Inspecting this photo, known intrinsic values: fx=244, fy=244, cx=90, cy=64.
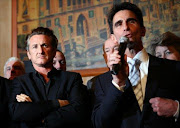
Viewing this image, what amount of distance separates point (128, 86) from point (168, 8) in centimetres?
312

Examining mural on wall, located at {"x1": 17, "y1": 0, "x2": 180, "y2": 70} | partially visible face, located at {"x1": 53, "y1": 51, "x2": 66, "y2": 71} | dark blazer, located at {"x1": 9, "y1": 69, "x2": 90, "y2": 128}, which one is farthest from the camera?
mural on wall, located at {"x1": 17, "y1": 0, "x2": 180, "y2": 70}

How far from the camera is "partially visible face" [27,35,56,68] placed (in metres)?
2.45

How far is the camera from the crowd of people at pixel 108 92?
1.91 meters

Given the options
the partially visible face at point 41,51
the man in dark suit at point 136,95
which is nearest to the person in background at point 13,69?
the partially visible face at point 41,51

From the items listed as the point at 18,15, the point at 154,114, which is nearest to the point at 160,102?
the point at 154,114

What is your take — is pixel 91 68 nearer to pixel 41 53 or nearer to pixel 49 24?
pixel 49 24

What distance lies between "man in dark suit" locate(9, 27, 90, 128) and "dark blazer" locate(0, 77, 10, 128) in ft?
0.42

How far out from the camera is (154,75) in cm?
203

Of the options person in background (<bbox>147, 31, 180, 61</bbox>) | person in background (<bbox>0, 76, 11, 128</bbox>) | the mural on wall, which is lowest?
person in background (<bbox>0, 76, 11, 128</bbox>)

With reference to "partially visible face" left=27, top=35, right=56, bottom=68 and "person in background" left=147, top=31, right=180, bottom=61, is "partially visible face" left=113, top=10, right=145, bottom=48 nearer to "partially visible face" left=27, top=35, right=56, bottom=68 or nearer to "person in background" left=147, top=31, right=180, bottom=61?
"partially visible face" left=27, top=35, right=56, bottom=68

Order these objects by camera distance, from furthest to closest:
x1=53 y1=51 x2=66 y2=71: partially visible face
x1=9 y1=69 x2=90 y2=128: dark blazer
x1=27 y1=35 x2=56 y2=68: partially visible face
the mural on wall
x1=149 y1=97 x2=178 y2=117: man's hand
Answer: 1. the mural on wall
2. x1=53 y1=51 x2=66 y2=71: partially visible face
3. x1=27 y1=35 x2=56 y2=68: partially visible face
4. x1=9 y1=69 x2=90 y2=128: dark blazer
5. x1=149 y1=97 x2=178 y2=117: man's hand

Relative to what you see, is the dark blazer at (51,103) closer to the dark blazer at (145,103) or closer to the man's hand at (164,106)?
the dark blazer at (145,103)

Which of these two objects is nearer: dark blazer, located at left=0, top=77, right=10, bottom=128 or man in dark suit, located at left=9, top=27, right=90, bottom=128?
man in dark suit, located at left=9, top=27, right=90, bottom=128

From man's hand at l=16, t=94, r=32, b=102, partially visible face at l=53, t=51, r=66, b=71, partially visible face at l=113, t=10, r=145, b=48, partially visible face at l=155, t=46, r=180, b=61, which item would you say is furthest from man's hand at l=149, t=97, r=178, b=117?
partially visible face at l=53, t=51, r=66, b=71
